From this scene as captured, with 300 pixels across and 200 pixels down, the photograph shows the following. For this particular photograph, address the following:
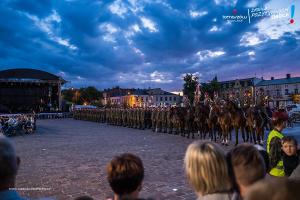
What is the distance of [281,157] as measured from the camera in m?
4.43

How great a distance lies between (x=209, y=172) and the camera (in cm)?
238

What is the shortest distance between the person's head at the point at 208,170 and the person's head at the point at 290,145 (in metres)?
2.11

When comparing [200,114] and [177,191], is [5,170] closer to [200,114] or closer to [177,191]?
[177,191]

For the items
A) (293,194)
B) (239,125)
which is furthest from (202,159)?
(239,125)

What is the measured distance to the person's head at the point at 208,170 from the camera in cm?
239

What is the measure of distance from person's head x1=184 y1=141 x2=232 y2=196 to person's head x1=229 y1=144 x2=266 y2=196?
0.27ft

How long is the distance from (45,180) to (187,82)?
2322 inches

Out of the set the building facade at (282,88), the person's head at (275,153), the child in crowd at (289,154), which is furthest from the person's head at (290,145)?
the building facade at (282,88)

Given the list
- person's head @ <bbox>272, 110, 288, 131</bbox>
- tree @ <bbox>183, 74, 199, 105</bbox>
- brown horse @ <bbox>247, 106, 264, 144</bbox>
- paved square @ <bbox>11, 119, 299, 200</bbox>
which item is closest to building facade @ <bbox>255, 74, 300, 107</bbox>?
tree @ <bbox>183, 74, 199, 105</bbox>

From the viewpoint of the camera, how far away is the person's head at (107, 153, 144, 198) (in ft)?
8.00

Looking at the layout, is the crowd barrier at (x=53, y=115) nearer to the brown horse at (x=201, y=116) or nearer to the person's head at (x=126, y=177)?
the brown horse at (x=201, y=116)

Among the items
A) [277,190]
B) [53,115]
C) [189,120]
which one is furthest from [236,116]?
[53,115]

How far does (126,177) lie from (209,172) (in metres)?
0.66

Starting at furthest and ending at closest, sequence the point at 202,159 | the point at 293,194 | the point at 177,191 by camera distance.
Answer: the point at 177,191, the point at 202,159, the point at 293,194
